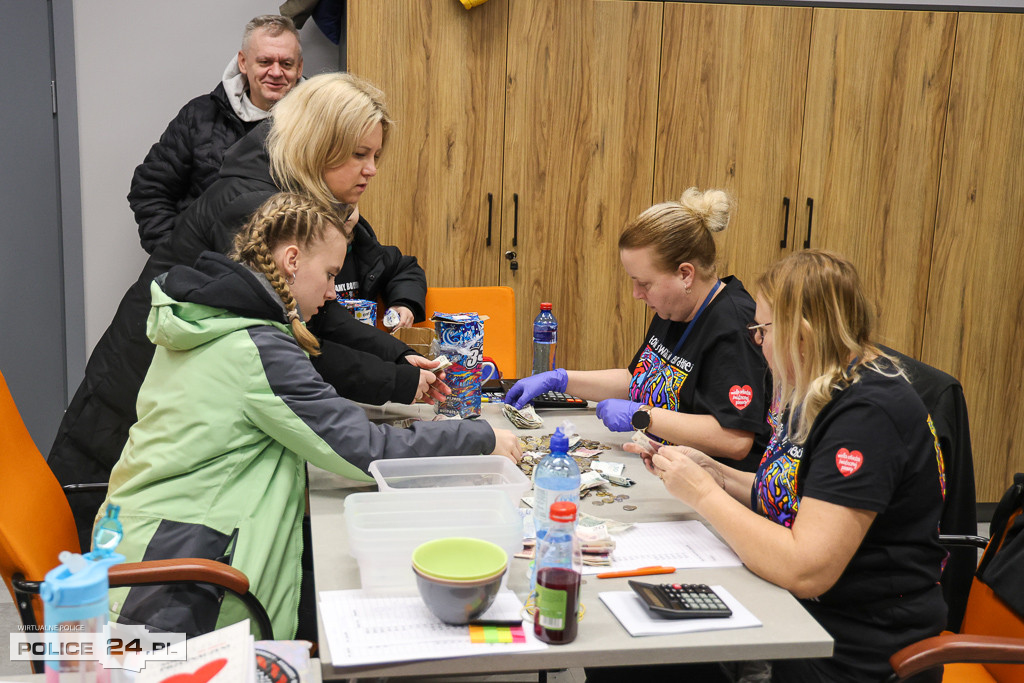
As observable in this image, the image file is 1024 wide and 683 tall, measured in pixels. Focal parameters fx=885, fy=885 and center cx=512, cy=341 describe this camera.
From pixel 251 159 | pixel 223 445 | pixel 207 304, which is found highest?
pixel 251 159

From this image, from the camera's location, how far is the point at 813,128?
3.77 metres

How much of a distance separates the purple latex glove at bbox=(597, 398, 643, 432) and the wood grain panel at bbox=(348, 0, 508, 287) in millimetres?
1499

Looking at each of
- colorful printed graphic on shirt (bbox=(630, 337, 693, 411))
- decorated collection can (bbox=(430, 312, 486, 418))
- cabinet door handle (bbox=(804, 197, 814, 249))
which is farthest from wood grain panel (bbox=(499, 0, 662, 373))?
decorated collection can (bbox=(430, 312, 486, 418))

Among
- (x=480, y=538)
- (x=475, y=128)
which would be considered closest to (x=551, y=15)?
(x=475, y=128)

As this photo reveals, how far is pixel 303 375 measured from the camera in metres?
1.70

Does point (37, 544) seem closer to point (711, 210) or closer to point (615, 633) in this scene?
point (615, 633)

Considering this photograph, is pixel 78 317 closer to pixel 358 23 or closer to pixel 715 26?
pixel 358 23

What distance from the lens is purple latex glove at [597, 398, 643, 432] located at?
2.26 m

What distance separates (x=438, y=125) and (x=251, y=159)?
1417mm

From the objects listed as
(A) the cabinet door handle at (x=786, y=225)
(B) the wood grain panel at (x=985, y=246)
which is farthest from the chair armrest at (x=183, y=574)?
(B) the wood grain panel at (x=985, y=246)

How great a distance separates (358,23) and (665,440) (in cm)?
216

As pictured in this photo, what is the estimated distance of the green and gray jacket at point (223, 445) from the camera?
162 cm

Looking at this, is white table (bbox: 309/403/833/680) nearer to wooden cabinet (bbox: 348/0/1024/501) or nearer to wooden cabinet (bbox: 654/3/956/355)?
wooden cabinet (bbox: 348/0/1024/501)

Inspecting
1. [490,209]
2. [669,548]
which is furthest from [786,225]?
[669,548]
